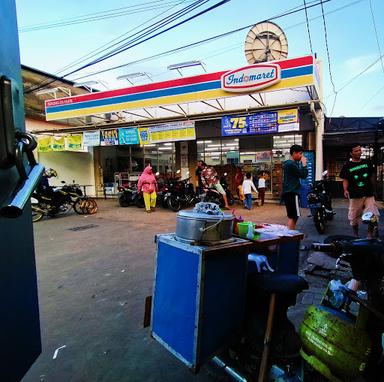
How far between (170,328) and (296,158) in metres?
4.05

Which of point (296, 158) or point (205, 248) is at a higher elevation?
point (296, 158)

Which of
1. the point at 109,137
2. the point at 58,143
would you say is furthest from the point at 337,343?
the point at 58,143

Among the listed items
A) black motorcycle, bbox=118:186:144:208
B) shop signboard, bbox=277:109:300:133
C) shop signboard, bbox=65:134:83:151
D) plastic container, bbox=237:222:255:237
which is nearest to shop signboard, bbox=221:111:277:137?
shop signboard, bbox=277:109:300:133

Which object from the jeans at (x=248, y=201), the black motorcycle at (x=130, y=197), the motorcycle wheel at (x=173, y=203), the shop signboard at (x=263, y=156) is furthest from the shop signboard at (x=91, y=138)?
the shop signboard at (x=263, y=156)

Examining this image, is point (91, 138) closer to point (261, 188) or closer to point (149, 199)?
point (149, 199)

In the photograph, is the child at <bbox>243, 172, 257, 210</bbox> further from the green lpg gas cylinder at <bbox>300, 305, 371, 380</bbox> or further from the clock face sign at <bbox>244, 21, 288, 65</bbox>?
the green lpg gas cylinder at <bbox>300, 305, 371, 380</bbox>

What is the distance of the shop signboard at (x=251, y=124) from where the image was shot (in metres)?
9.26

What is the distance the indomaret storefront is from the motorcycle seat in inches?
303

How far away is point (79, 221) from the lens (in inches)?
362

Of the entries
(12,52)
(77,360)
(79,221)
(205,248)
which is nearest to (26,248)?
(12,52)

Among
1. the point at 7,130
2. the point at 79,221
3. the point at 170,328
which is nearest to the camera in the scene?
the point at 7,130

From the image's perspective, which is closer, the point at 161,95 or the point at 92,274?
the point at 92,274

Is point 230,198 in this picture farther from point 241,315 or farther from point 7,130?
point 7,130

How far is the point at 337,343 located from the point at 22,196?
71.0 inches
